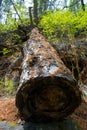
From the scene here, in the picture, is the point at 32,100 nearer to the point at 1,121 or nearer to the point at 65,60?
the point at 1,121

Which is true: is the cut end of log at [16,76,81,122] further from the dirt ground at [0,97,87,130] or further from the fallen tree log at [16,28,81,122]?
the dirt ground at [0,97,87,130]

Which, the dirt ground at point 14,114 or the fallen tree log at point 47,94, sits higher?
the fallen tree log at point 47,94

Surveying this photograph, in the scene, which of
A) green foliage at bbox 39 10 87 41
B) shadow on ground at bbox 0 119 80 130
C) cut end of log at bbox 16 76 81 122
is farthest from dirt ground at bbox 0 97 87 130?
green foliage at bbox 39 10 87 41

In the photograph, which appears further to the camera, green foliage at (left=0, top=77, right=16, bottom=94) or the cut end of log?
green foliage at (left=0, top=77, right=16, bottom=94)

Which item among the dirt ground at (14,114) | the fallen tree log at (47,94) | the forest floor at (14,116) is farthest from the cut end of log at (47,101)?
the dirt ground at (14,114)

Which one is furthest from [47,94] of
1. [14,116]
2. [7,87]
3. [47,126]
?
[7,87]

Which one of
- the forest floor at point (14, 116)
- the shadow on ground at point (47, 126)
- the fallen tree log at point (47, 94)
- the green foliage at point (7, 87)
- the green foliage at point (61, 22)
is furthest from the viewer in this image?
the green foliage at point (61, 22)

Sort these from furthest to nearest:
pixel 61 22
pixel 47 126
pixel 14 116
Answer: pixel 61 22, pixel 14 116, pixel 47 126

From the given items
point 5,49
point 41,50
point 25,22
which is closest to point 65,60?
point 41,50

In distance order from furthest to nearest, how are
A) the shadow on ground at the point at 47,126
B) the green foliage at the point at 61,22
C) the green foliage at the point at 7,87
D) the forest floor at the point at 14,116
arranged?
the green foliage at the point at 61,22
the green foliage at the point at 7,87
the forest floor at the point at 14,116
the shadow on ground at the point at 47,126

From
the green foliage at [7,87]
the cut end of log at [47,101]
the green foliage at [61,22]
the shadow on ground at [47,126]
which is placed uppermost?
the green foliage at [61,22]

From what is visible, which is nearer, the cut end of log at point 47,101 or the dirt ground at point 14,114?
the cut end of log at point 47,101

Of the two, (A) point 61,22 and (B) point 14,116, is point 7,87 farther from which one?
(A) point 61,22

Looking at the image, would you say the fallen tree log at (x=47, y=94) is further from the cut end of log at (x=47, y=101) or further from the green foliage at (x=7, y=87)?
the green foliage at (x=7, y=87)
